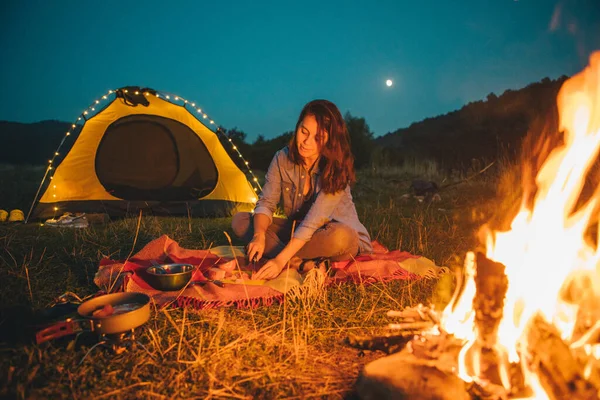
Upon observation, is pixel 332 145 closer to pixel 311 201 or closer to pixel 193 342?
pixel 311 201

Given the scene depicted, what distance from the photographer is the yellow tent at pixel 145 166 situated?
5305mm

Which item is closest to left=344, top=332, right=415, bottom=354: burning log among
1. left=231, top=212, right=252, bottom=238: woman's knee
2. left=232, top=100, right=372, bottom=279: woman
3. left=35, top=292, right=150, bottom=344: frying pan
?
left=35, top=292, right=150, bottom=344: frying pan

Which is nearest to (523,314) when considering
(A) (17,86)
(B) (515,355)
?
(B) (515,355)

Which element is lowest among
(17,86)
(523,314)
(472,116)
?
(523,314)

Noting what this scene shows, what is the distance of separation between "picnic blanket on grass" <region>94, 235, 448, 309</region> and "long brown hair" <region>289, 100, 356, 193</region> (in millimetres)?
682

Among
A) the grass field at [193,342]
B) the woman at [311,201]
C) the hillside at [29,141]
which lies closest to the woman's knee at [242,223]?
the woman at [311,201]

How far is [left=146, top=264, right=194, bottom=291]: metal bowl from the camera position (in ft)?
7.80

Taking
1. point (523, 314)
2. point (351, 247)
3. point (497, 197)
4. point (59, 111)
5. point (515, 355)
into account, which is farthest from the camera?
point (59, 111)

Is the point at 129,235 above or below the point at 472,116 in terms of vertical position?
below

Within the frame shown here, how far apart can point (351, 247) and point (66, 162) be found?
4.44m

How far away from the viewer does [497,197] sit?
6168 mm

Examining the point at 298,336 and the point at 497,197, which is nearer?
the point at 298,336

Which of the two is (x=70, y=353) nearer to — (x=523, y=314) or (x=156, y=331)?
(x=156, y=331)

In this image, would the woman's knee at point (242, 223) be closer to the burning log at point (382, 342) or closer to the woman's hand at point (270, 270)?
the woman's hand at point (270, 270)
